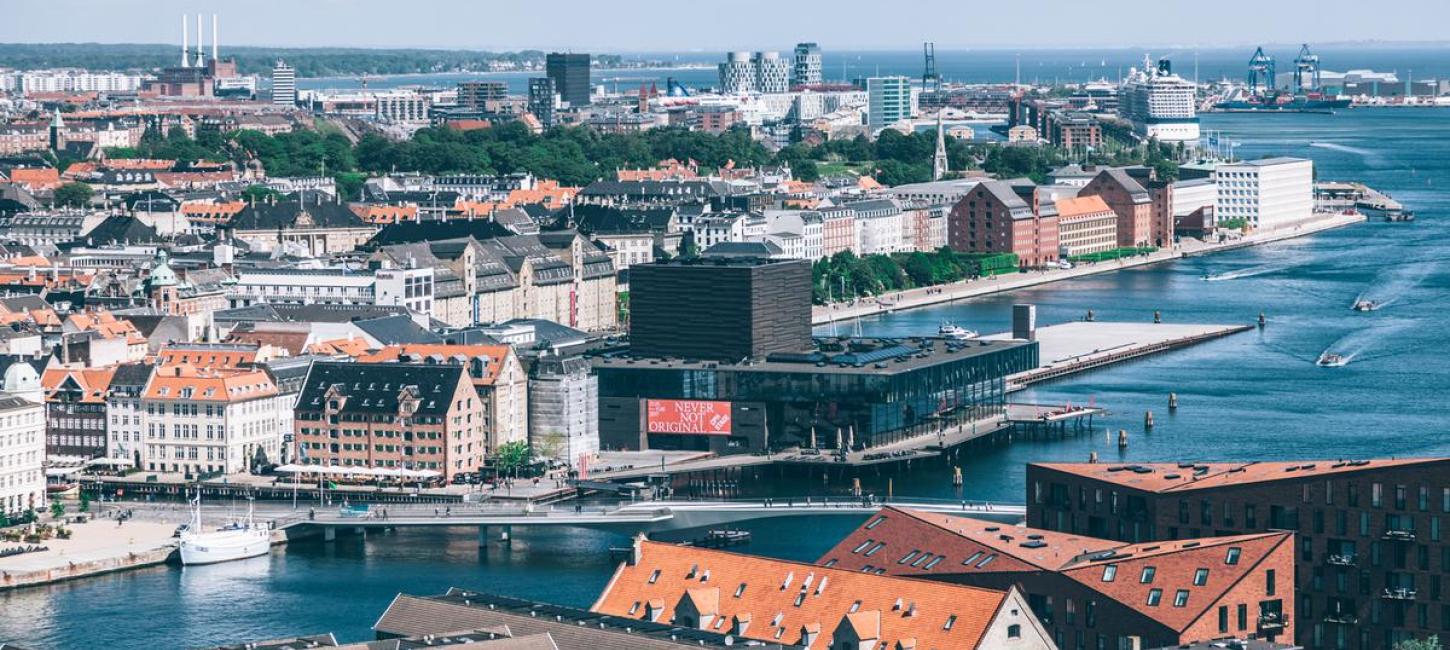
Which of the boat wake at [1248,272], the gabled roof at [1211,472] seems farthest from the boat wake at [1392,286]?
the gabled roof at [1211,472]

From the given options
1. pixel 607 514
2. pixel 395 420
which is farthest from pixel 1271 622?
pixel 395 420

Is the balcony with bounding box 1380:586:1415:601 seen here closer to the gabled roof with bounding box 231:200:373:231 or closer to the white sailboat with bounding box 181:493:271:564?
the white sailboat with bounding box 181:493:271:564

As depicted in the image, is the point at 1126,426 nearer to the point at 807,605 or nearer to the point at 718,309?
the point at 718,309

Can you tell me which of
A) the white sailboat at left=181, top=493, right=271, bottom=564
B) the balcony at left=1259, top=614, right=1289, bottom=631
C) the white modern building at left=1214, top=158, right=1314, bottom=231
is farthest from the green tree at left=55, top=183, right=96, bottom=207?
the balcony at left=1259, top=614, right=1289, bottom=631

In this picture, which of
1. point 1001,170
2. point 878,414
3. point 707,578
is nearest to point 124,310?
point 878,414

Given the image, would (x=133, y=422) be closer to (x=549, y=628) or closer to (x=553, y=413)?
(x=553, y=413)

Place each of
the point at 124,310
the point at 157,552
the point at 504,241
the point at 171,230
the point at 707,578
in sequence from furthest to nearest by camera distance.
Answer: the point at 171,230 → the point at 504,241 → the point at 124,310 → the point at 157,552 → the point at 707,578

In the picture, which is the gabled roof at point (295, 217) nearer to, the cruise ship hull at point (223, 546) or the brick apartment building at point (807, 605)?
the cruise ship hull at point (223, 546)
